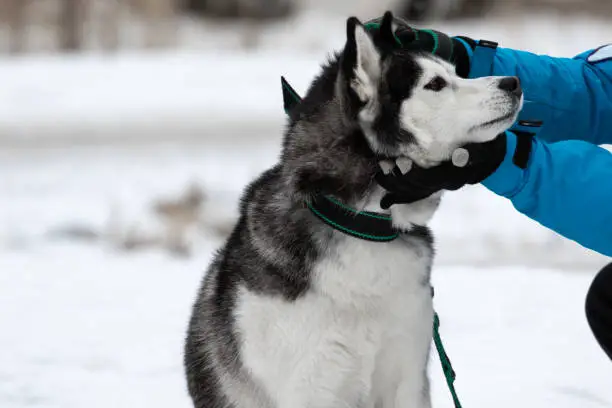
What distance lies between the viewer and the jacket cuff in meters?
2.12

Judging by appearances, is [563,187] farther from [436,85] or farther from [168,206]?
[168,206]

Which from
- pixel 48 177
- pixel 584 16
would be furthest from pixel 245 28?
pixel 48 177

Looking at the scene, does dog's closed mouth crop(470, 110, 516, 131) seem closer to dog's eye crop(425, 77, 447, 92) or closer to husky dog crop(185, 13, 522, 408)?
husky dog crop(185, 13, 522, 408)

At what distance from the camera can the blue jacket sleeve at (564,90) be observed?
2.67 metres

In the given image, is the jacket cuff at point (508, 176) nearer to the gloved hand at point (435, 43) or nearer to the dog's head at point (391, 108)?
the dog's head at point (391, 108)

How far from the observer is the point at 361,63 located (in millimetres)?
2055

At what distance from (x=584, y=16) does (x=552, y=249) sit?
7390 millimetres

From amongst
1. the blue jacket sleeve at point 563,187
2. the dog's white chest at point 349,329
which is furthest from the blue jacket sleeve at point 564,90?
the dog's white chest at point 349,329

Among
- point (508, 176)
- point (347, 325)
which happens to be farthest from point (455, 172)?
point (347, 325)

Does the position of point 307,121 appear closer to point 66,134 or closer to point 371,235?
point 371,235

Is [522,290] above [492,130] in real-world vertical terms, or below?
below

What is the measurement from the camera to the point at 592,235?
2227mm

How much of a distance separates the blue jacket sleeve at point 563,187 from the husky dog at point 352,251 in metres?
0.13

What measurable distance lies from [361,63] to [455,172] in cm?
32
